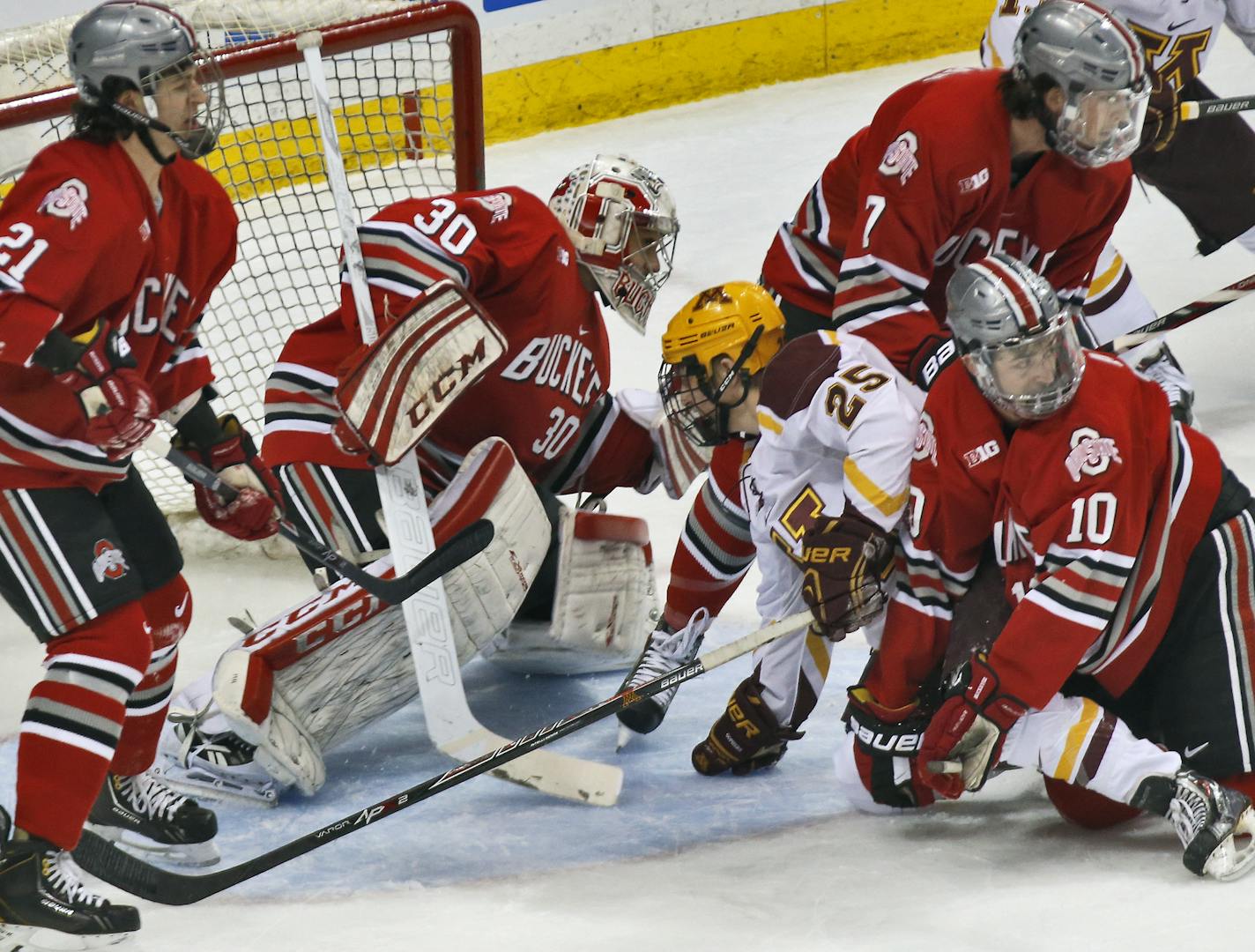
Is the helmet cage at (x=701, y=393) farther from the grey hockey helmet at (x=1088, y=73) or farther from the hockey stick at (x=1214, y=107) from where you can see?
the hockey stick at (x=1214, y=107)

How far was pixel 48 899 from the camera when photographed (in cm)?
218

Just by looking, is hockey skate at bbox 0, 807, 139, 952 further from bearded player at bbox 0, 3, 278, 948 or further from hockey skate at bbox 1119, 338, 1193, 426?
hockey skate at bbox 1119, 338, 1193, 426

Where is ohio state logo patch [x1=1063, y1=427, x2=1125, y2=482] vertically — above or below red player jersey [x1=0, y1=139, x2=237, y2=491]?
below

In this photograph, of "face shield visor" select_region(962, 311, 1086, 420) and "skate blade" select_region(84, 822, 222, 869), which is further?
"skate blade" select_region(84, 822, 222, 869)

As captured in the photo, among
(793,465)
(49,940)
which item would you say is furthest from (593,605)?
(49,940)

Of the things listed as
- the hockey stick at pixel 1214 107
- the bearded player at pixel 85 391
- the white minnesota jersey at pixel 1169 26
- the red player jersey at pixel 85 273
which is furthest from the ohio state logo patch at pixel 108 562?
the white minnesota jersey at pixel 1169 26

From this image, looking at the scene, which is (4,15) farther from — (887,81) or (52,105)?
(887,81)

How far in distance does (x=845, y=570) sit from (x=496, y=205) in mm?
975

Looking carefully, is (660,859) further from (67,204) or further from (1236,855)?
(67,204)

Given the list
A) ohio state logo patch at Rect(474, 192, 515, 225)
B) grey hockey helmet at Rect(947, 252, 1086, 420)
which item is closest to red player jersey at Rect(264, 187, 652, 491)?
ohio state logo patch at Rect(474, 192, 515, 225)

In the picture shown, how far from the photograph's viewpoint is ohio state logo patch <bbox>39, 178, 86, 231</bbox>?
217 centimetres

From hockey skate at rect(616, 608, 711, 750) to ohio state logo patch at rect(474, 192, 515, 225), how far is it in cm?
79

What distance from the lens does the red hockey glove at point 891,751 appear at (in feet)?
8.20

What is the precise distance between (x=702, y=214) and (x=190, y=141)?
10.9 feet
